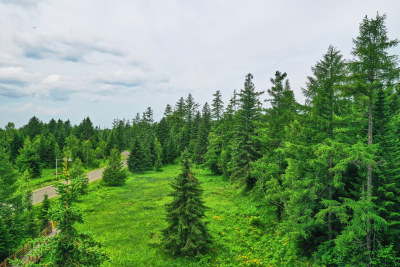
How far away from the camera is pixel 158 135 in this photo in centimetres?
7381

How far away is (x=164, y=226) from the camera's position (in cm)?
2142

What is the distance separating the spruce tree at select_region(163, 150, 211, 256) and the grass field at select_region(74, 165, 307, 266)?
0.73 metres

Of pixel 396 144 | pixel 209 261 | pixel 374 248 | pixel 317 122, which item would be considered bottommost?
pixel 209 261

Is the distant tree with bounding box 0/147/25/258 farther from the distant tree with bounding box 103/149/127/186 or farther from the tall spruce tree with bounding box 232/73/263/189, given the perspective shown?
the tall spruce tree with bounding box 232/73/263/189

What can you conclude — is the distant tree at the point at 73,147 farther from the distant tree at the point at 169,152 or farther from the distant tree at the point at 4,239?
the distant tree at the point at 4,239

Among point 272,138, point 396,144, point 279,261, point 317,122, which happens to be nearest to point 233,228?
point 279,261

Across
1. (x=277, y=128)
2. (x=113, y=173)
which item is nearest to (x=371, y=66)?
(x=277, y=128)

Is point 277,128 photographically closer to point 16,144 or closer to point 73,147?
point 73,147

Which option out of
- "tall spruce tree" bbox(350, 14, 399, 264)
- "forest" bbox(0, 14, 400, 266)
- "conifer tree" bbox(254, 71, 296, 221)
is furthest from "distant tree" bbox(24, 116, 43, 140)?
"tall spruce tree" bbox(350, 14, 399, 264)

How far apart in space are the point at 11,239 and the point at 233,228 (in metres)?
18.1

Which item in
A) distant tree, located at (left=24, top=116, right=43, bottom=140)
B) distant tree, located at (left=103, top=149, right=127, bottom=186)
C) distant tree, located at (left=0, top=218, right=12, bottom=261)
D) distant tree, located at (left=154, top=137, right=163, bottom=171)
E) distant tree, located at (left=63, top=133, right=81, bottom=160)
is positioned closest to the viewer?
distant tree, located at (left=0, top=218, right=12, bottom=261)

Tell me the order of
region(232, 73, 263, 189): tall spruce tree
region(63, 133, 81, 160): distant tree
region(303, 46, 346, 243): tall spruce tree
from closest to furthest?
region(303, 46, 346, 243): tall spruce tree → region(232, 73, 263, 189): tall spruce tree → region(63, 133, 81, 160): distant tree

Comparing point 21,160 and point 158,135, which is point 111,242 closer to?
point 21,160

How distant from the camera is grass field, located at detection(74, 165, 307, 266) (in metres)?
15.2
